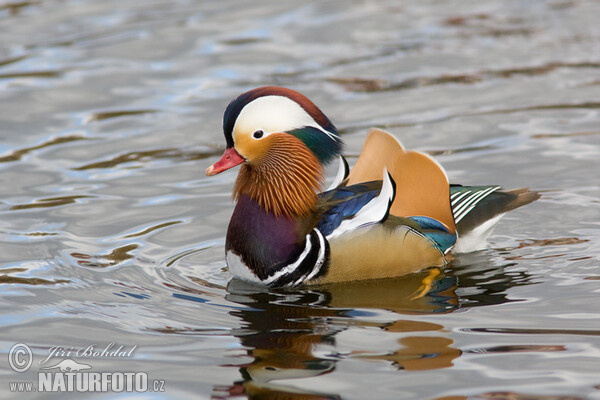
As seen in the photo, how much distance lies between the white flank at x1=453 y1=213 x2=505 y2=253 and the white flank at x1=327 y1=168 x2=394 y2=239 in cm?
83

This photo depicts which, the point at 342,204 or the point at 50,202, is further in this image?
the point at 50,202

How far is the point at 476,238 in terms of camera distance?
21.7ft

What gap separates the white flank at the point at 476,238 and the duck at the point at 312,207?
161mm

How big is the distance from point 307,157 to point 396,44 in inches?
246

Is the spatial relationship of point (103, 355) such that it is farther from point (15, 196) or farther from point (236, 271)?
point (15, 196)

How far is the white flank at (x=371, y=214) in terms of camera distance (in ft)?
19.5

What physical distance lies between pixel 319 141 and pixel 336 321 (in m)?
1.17

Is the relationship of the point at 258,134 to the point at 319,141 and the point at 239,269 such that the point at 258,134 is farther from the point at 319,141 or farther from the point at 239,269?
the point at 239,269

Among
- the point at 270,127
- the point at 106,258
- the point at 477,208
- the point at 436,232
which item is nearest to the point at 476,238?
the point at 477,208

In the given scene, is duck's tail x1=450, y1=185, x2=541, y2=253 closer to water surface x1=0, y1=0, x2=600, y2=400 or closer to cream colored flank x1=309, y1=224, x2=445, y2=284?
water surface x1=0, y1=0, x2=600, y2=400

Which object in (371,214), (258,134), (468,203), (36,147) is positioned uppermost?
(258,134)

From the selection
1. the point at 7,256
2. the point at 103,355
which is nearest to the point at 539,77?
the point at 7,256

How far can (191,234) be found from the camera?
7.12 meters

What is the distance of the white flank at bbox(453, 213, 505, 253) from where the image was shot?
21.5ft
